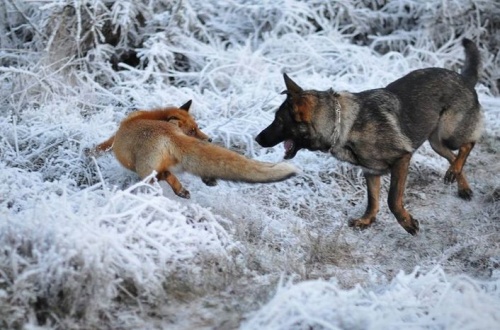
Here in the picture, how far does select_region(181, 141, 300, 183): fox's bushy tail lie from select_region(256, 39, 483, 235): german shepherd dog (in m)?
1.16

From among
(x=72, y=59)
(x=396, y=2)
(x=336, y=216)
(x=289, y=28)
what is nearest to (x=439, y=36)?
(x=396, y=2)

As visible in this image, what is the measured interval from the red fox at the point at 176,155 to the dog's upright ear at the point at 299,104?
0.95 meters

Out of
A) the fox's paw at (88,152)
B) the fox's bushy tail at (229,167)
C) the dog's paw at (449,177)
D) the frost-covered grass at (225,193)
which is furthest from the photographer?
the dog's paw at (449,177)

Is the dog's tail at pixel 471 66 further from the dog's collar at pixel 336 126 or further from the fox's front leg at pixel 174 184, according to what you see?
the fox's front leg at pixel 174 184

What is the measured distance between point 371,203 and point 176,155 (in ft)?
7.10

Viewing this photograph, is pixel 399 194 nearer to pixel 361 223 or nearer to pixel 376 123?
pixel 361 223

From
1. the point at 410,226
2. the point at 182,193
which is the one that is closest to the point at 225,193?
the point at 182,193

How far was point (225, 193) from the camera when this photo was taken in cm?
566

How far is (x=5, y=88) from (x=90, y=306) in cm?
441

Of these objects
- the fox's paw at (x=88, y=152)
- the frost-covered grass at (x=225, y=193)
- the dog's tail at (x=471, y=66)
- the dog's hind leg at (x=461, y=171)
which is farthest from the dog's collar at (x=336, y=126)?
the fox's paw at (x=88, y=152)

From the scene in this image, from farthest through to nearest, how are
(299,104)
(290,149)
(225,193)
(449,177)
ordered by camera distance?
(449,177) → (290,149) → (225,193) → (299,104)

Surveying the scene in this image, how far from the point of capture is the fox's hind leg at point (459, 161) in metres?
6.59

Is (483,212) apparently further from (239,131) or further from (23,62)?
(23,62)

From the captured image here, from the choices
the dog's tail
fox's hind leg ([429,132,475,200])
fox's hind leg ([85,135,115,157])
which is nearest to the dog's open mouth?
fox's hind leg ([85,135,115,157])
